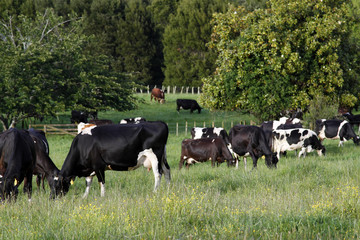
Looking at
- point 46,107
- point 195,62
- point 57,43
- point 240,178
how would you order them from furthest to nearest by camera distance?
point 195,62, point 57,43, point 46,107, point 240,178

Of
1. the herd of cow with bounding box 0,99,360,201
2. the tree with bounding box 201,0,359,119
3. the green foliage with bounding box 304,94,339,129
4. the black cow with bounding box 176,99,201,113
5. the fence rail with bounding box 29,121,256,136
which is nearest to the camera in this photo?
the herd of cow with bounding box 0,99,360,201

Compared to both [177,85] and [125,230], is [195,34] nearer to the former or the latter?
[177,85]

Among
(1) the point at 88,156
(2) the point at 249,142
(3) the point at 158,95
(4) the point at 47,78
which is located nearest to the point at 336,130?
(2) the point at 249,142

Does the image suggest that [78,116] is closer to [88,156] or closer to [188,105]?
[188,105]

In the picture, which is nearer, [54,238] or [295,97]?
[54,238]

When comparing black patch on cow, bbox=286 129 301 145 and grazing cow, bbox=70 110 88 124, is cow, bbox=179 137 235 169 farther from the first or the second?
grazing cow, bbox=70 110 88 124

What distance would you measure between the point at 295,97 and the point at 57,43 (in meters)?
17.2

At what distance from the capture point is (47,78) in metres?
29.1

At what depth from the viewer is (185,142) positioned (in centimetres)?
1775

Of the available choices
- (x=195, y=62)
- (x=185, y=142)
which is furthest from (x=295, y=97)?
(x=195, y=62)

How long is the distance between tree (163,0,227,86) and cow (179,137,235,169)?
140ft

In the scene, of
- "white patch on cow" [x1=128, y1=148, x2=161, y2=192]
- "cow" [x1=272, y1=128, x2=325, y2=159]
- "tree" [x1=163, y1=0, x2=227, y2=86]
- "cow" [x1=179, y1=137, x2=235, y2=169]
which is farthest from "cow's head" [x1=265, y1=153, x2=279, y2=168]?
"tree" [x1=163, y1=0, x2=227, y2=86]

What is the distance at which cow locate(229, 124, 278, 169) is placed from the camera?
1612 cm

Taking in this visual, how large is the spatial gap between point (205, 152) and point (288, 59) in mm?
12680
